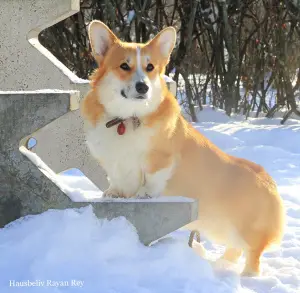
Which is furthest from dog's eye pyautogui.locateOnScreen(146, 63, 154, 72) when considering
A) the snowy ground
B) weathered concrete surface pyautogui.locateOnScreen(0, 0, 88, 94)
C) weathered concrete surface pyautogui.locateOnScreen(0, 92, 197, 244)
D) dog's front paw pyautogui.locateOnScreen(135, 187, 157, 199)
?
weathered concrete surface pyautogui.locateOnScreen(0, 0, 88, 94)

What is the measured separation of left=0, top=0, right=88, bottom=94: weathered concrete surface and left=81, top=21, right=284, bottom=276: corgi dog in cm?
165

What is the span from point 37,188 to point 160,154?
2.25ft

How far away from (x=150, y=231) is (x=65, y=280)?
22.2 inches

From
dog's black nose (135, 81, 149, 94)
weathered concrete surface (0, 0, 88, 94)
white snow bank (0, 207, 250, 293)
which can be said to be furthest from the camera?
weathered concrete surface (0, 0, 88, 94)

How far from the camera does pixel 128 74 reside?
8.78 feet

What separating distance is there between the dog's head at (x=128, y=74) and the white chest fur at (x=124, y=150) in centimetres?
10

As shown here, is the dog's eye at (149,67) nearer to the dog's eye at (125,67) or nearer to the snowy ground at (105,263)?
the dog's eye at (125,67)

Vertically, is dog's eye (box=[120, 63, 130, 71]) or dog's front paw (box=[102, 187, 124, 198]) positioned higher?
dog's eye (box=[120, 63, 130, 71])

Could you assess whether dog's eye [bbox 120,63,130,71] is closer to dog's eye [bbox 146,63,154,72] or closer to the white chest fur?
dog's eye [bbox 146,63,154,72]

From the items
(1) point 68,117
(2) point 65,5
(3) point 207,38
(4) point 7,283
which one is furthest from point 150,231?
(3) point 207,38

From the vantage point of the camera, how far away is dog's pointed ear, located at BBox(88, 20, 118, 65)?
282 centimetres

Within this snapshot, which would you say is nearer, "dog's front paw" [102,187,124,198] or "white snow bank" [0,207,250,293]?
"white snow bank" [0,207,250,293]

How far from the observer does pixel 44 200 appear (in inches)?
109

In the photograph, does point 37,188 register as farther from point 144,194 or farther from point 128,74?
point 128,74
